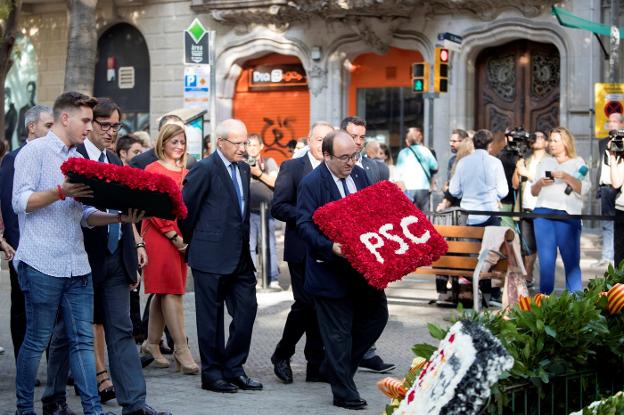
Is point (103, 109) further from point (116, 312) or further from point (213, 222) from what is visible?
point (116, 312)

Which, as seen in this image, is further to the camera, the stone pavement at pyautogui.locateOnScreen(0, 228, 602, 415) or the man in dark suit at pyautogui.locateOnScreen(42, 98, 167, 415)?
the stone pavement at pyautogui.locateOnScreen(0, 228, 602, 415)

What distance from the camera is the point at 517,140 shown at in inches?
563

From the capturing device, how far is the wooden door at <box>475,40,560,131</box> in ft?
83.0

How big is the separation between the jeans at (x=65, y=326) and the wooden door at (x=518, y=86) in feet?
63.6

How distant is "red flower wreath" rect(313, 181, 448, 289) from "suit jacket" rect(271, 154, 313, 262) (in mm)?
1413

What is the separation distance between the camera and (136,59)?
30531 millimetres

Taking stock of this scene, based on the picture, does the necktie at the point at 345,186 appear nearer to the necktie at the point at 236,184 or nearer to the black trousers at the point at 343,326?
the black trousers at the point at 343,326

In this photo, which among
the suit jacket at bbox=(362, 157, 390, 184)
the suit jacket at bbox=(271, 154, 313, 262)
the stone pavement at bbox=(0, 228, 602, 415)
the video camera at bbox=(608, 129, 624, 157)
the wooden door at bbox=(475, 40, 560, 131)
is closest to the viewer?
the stone pavement at bbox=(0, 228, 602, 415)

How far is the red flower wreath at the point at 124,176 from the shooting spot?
645cm

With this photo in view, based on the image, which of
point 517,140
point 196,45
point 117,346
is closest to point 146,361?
point 117,346

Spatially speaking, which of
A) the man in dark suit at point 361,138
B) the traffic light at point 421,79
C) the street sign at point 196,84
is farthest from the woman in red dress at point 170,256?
the traffic light at point 421,79

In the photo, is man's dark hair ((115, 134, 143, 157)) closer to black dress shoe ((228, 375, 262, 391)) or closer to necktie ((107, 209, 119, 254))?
black dress shoe ((228, 375, 262, 391))

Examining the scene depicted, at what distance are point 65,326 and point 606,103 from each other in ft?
45.0

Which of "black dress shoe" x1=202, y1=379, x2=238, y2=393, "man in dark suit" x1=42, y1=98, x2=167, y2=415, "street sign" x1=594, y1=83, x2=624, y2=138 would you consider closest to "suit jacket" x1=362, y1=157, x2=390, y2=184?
"black dress shoe" x1=202, y1=379, x2=238, y2=393
